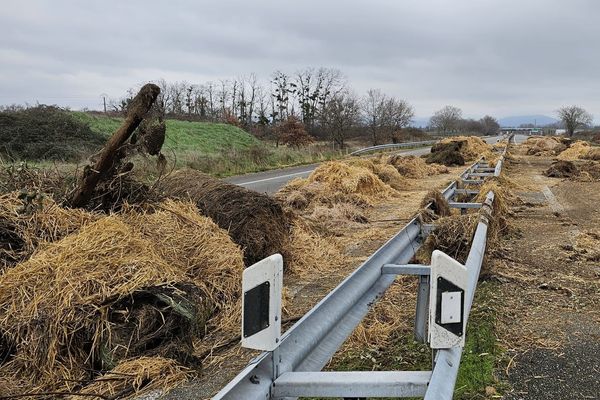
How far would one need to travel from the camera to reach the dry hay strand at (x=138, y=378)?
3713 mm

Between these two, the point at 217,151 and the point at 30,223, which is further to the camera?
the point at 217,151

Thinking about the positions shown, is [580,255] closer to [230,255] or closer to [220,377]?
[230,255]

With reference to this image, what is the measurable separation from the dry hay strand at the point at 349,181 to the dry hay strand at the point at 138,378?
8.45 metres

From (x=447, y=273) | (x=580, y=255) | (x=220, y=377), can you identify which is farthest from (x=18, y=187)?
(x=580, y=255)

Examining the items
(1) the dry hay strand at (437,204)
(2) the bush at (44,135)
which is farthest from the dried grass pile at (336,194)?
(2) the bush at (44,135)

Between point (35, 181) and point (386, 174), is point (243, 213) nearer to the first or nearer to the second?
point (35, 181)

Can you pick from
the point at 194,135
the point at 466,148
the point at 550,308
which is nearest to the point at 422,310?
the point at 550,308

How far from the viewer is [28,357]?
13.1ft

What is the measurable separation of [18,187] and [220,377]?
371 centimetres

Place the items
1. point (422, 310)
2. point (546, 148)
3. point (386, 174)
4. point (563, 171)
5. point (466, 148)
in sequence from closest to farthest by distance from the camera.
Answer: point (422, 310) → point (386, 174) → point (563, 171) → point (466, 148) → point (546, 148)

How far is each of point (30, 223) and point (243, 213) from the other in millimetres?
2443

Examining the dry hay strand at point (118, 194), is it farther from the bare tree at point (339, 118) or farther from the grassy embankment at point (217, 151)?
the bare tree at point (339, 118)

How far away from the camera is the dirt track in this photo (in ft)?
11.8

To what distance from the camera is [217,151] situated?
31.2m
